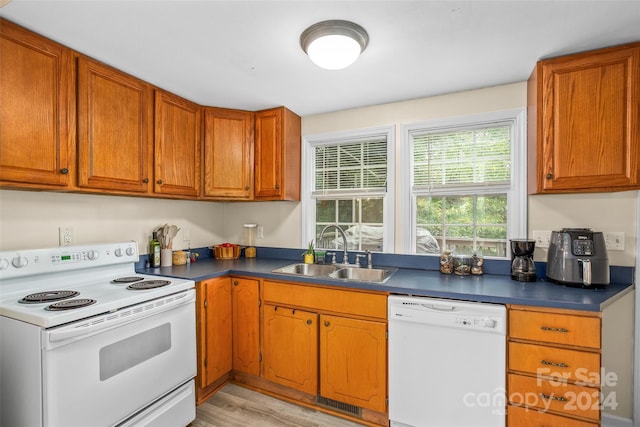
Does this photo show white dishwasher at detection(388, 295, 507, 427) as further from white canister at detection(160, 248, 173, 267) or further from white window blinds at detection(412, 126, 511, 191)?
white canister at detection(160, 248, 173, 267)

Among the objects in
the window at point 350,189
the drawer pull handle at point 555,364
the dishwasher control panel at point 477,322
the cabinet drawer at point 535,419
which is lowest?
the cabinet drawer at point 535,419

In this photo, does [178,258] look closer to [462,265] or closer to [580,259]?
[462,265]

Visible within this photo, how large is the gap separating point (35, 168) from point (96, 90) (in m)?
0.60

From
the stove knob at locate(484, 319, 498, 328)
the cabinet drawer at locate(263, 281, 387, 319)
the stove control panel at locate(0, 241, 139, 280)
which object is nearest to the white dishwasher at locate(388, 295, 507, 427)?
the stove knob at locate(484, 319, 498, 328)

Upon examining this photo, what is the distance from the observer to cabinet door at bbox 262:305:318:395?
6.93 ft

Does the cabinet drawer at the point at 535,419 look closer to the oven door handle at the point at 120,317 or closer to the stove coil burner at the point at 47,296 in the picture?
the oven door handle at the point at 120,317

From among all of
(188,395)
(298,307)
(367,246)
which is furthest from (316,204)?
(188,395)

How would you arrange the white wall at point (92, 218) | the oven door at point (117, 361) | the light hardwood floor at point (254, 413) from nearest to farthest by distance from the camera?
the oven door at point (117, 361), the white wall at point (92, 218), the light hardwood floor at point (254, 413)

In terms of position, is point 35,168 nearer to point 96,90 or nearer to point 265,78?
point 96,90

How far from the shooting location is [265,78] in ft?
6.89

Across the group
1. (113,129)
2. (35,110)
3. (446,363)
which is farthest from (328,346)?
(35,110)

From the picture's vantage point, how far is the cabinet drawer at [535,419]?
1.49m

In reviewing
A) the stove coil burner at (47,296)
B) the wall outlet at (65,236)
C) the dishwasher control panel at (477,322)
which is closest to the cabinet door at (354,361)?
the dishwasher control panel at (477,322)

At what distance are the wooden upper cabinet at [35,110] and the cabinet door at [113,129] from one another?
0.21 ft
